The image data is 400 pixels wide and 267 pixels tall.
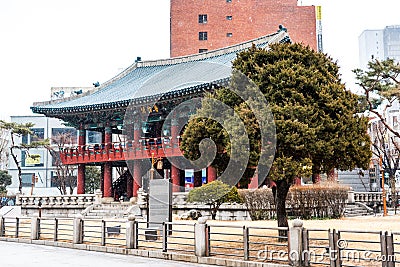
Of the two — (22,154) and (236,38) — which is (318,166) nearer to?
(236,38)

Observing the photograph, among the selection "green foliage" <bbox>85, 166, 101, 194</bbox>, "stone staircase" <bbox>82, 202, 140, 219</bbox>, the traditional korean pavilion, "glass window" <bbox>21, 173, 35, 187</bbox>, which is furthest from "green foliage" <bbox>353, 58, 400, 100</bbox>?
"glass window" <bbox>21, 173, 35, 187</bbox>

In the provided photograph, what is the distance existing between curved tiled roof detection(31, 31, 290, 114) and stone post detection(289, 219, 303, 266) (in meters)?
19.3

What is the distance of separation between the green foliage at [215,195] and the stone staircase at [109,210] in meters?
4.49

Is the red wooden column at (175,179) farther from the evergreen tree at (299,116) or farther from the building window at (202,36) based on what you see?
the building window at (202,36)

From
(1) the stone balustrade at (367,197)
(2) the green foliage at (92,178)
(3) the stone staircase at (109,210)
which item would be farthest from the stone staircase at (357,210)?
(2) the green foliage at (92,178)

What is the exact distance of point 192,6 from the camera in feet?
186

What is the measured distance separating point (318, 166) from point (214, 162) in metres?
3.30

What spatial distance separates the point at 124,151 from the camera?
117ft

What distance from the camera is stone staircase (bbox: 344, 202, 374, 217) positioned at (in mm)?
30716

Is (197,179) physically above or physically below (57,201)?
above

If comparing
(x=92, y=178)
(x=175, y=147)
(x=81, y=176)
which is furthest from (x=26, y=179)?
(x=175, y=147)

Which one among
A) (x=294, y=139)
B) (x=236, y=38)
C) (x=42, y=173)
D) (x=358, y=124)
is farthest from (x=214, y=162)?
(x=42, y=173)

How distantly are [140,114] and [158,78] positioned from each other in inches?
220

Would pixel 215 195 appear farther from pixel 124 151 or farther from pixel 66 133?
pixel 66 133
